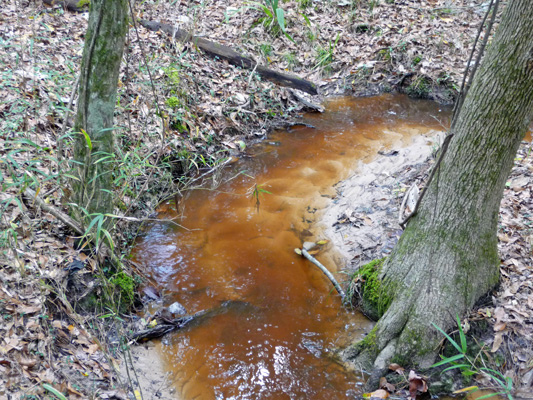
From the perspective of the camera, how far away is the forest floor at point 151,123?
2.77 meters

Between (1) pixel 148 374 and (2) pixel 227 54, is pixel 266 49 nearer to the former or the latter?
(2) pixel 227 54

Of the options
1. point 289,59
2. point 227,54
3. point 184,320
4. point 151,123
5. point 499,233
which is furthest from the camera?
point 289,59

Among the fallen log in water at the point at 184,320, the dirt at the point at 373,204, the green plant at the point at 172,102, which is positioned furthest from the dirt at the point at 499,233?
the green plant at the point at 172,102

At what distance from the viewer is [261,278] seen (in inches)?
156

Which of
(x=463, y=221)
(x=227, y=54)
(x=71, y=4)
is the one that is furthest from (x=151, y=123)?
(x=463, y=221)

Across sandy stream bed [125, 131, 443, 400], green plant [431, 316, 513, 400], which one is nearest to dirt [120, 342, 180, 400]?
sandy stream bed [125, 131, 443, 400]

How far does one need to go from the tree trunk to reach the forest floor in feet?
0.63

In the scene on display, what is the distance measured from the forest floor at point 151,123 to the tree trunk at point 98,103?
0.63 ft

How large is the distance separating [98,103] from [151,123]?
2335mm

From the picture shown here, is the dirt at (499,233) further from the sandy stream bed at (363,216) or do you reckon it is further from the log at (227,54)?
the log at (227,54)

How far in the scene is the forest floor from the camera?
9.07 feet

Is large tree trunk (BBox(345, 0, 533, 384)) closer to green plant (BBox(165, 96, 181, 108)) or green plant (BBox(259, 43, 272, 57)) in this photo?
green plant (BBox(165, 96, 181, 108))

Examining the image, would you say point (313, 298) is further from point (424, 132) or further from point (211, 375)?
point (424, 132)

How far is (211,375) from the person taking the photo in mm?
3072
